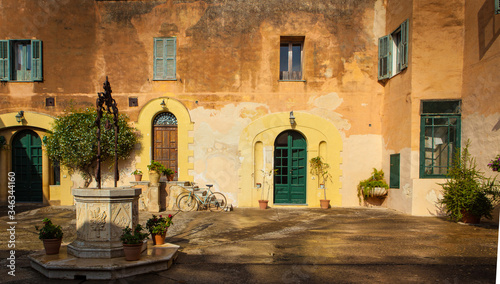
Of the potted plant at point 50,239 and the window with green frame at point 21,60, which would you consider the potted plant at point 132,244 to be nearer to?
the potted plant at point 50,239

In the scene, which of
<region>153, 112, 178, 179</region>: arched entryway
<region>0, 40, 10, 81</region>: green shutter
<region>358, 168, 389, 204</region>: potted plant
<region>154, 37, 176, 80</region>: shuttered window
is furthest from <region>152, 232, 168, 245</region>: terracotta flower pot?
<region>0, 40, 10, 81</region>: green shutter

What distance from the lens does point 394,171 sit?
450 inches

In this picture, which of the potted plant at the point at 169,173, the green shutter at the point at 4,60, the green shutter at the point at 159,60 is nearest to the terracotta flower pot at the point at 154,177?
the potted plant at the point at 169,173

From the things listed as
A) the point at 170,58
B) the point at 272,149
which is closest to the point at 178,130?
the point at 170,58

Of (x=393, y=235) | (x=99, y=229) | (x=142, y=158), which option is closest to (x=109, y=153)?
(x=142, y=158)

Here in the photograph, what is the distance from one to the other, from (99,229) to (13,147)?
947 cm

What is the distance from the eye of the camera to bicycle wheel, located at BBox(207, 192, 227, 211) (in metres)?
11.6

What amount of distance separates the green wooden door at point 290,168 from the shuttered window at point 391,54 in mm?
3436

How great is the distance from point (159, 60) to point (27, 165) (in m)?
5.76

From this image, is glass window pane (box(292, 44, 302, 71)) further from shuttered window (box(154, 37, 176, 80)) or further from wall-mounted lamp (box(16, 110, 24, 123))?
wall-mounted lamp (box(16, 110, 24, 123))

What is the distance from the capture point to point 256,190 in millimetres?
12398

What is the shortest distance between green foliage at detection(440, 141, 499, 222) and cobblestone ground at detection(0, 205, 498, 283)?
387 mm

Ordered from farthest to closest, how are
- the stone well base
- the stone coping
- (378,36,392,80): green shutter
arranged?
1. (378,36,392,80): green shutter
2. the stone coping
3. the stone well base

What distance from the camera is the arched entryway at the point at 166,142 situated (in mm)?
12695
